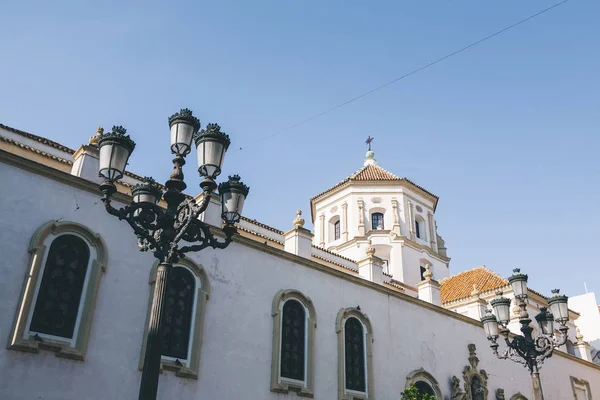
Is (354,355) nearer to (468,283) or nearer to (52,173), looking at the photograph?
(52,173)

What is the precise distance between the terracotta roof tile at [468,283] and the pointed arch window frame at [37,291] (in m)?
17.4

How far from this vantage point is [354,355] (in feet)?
47.9

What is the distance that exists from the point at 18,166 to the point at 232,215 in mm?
5498

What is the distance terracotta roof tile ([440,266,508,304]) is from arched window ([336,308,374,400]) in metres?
9.93

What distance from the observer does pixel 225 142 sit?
693cm

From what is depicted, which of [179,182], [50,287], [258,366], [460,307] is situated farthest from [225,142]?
[460,307]

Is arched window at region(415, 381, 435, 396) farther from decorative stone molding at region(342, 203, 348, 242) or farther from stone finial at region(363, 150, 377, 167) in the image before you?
stone finial at region(363, 150, 377, 167)

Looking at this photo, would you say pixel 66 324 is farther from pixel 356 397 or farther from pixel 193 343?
pixel 356 397

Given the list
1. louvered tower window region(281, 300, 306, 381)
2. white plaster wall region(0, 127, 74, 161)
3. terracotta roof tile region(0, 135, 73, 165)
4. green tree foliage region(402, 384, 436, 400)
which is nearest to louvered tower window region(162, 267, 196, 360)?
louvered tower window region(281, 300, 306, 381)

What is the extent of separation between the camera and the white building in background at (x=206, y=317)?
9.55 m

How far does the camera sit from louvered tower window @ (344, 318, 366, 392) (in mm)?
14172

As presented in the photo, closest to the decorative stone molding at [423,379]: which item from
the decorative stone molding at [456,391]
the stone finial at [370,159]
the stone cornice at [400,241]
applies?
the decorative stone molding at [456,391]

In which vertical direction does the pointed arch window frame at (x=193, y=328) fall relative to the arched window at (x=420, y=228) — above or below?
below

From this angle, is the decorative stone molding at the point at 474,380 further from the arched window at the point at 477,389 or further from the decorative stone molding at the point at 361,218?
the decorative stone molding at the point at 361,218
